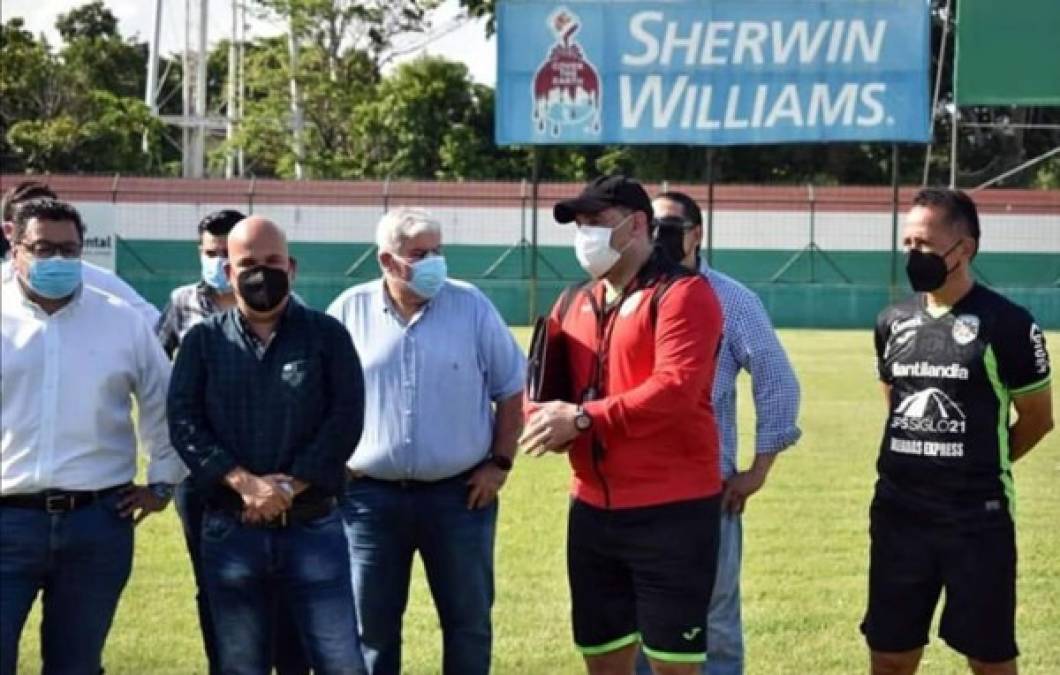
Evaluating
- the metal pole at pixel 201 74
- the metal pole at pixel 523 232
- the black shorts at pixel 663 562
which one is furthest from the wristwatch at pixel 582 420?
the metal pole at pixel 201 74

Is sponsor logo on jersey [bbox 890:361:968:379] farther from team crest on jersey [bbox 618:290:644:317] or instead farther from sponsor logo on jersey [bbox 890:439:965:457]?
team crest on jersey [bbox 618:290:644:317]

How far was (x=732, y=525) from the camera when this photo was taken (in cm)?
626

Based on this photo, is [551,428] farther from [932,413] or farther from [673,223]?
[932,413]

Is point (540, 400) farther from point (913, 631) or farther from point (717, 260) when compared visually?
point (717, 260)

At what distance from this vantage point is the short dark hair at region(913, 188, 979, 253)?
5891 millimetres

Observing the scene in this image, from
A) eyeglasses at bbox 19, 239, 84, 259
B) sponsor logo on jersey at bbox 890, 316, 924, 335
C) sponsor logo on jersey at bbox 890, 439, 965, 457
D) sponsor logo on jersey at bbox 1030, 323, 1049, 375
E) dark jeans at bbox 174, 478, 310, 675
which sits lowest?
dark jeans at bbox 174, 478, 310, 675

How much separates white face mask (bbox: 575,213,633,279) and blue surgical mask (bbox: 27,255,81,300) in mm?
1656

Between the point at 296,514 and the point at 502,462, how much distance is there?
1.08m

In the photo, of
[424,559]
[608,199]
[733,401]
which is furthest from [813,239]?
[608,199]

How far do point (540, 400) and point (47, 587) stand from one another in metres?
1.72

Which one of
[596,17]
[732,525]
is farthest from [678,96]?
[732,525]

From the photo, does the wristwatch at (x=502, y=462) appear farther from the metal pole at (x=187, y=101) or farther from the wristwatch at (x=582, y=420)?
the metal pole at (x=187, y=101)

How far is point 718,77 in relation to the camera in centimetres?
3269

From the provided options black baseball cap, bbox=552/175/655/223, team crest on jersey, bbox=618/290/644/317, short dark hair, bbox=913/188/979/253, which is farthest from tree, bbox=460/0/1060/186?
team crest on jersey, bbox=618/290/644/317
